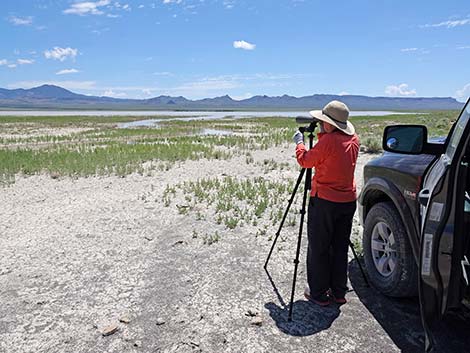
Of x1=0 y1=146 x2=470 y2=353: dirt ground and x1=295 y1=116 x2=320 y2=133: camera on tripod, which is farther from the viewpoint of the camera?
x1=295 y1=116 x2=320 y2=133: camera on tripod

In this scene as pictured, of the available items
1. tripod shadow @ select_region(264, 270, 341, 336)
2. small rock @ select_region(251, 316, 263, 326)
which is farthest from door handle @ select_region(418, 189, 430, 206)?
small rock @ select_region(251, 316, 263, 326)

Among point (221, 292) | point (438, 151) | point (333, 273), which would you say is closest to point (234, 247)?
point (221, 292)

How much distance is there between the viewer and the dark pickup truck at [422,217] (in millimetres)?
2566

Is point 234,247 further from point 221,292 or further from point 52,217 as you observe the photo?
point 52,217

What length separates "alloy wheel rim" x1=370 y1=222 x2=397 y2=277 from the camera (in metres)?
4.20

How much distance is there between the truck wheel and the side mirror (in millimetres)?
854

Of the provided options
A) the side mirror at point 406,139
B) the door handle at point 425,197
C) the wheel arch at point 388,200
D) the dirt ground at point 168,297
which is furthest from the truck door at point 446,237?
the dirt ground at point 168,297

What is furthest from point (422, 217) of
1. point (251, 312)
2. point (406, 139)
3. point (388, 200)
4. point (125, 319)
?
point (125, 319)

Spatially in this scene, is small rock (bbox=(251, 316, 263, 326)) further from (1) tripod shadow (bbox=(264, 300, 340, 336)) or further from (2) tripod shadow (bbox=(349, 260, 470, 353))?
(2) tripod shadow (bbox=(349, 260, 470, 353))

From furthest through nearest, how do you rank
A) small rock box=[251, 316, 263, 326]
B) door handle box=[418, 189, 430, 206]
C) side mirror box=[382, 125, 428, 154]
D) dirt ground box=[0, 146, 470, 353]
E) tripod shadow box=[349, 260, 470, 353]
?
1. small rock box=[251, 316, 263, 326]
2. dirt ground box=[0, 146, 470, 353]
3. tripod shadow box=[349, 260, 470, 353]
4. side mirror box=[382, 125, 428, 154]
5. door handle box=[418, 189, 430, 206]

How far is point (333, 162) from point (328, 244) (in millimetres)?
938

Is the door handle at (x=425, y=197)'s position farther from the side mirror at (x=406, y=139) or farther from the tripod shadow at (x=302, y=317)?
the tripod shadow at (x=302, y=317)

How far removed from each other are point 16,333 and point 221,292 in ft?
7.14

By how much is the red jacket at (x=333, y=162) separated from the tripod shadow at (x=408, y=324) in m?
1.25
